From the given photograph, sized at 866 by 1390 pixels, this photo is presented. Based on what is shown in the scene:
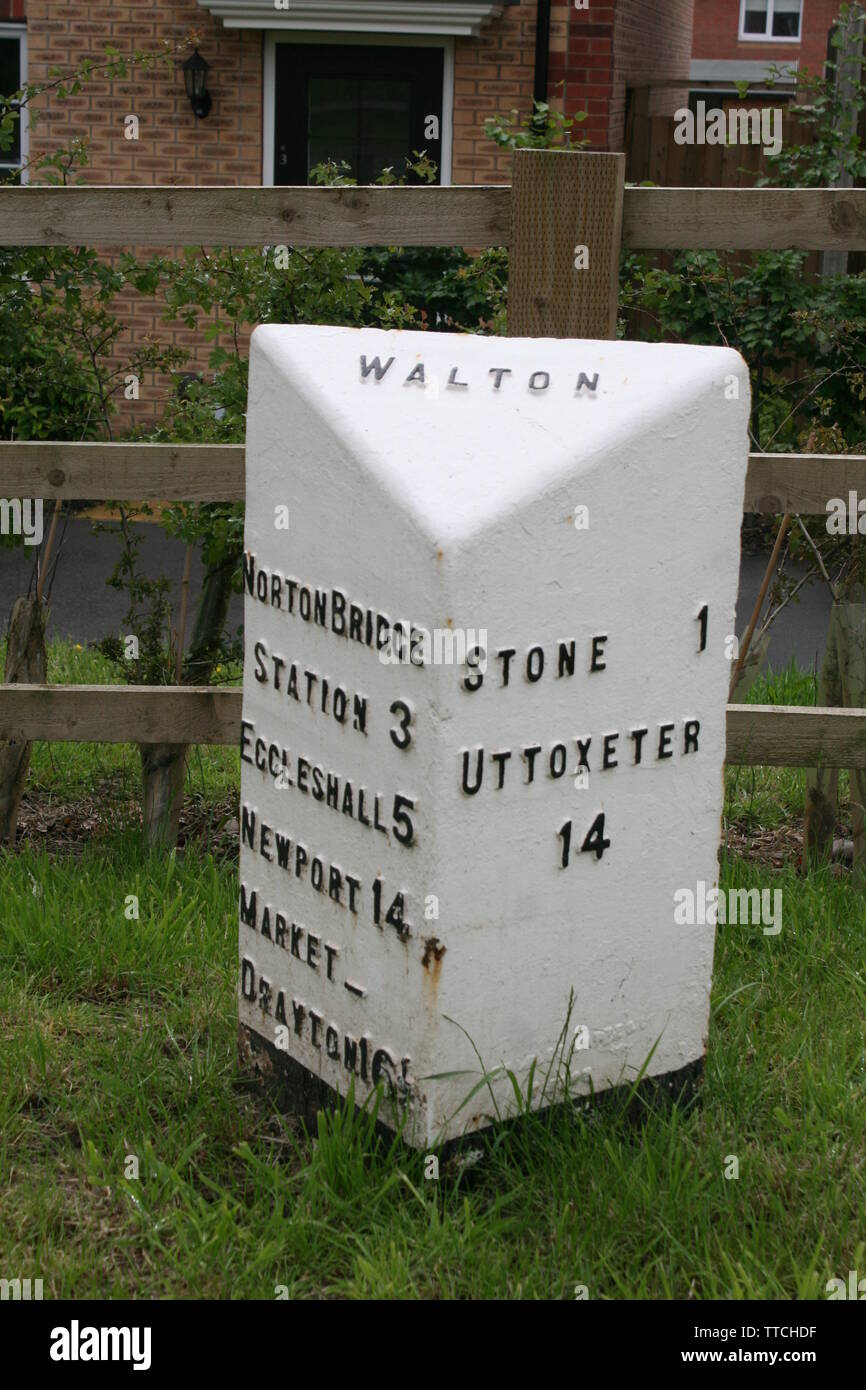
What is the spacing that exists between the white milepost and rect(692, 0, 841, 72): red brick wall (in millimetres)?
26241

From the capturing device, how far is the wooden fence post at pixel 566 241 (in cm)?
377

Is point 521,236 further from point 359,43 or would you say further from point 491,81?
point 359,43

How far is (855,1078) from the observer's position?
3064 mm

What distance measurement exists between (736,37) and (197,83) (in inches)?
729

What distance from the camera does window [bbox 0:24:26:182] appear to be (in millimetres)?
11766

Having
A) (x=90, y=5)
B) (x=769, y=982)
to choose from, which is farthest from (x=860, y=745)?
(x=90, y=5)

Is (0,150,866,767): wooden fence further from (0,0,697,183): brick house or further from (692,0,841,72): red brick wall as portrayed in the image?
(692,0,841,72): red brick wall

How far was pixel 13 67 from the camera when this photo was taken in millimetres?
12000

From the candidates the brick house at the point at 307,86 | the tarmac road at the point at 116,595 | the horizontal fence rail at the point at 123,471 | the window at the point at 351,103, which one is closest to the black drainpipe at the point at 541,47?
the brick house at the point at 307,86

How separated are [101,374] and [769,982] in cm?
253

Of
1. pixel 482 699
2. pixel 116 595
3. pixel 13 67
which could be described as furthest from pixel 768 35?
pixel 482 699

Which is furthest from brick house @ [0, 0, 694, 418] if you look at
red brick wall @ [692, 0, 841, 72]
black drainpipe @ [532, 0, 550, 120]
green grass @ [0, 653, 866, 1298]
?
red brick wall @ [692, 0, 841, 72]

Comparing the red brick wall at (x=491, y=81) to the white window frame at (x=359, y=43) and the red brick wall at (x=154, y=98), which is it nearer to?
the white window frame at (x=359, y=43)

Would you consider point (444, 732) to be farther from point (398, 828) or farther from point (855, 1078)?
point (855, 1078)
